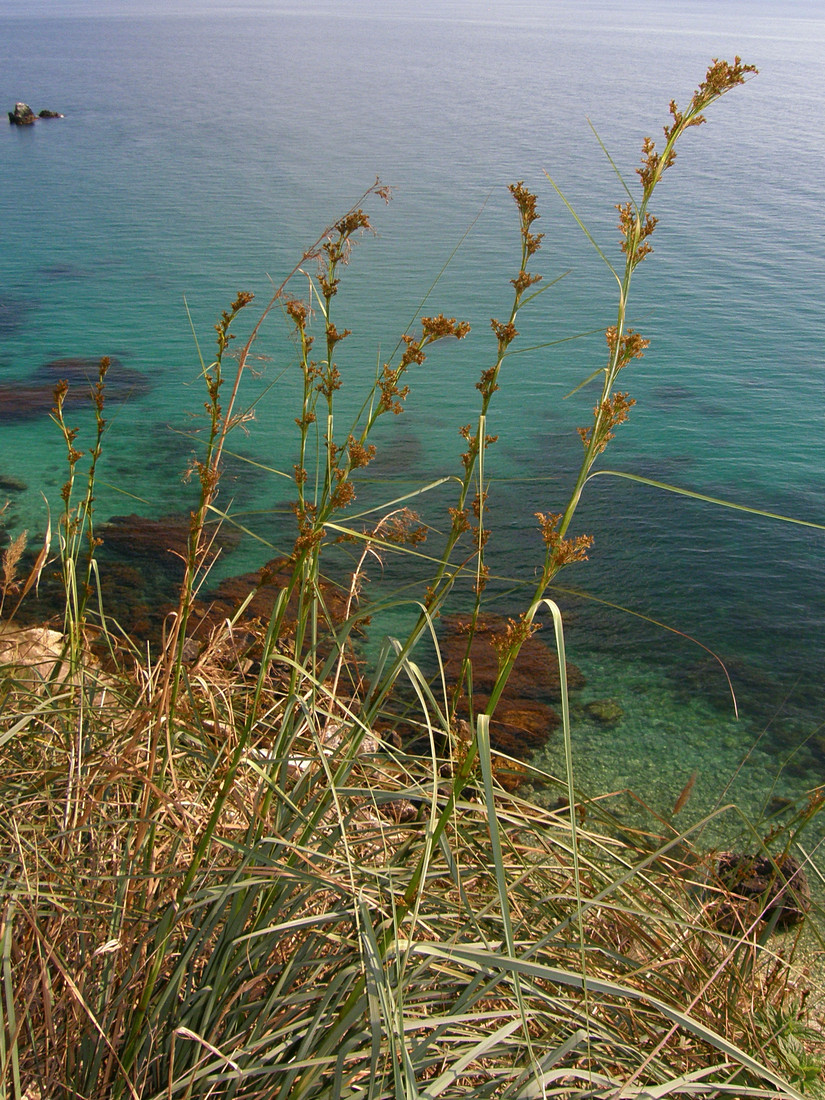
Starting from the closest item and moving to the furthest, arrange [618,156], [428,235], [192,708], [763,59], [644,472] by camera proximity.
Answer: [192,708] → [644,472] → [428,235] → [618,156] → [763,59]

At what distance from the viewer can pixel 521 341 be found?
880 centimetres

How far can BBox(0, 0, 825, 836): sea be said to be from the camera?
186 inches

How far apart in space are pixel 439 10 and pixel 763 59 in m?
36.8

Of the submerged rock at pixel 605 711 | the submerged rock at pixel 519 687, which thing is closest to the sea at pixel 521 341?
the submerged rock at pixel 605 711

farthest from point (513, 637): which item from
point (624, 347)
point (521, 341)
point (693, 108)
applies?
point (521, 341)

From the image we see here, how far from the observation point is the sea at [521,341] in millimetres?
4734

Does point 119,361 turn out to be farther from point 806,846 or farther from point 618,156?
point 618,156

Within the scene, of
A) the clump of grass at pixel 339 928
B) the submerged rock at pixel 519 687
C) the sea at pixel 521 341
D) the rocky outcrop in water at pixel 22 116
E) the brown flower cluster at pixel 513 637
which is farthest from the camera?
the rocky outcrop in water at pixel 22 116

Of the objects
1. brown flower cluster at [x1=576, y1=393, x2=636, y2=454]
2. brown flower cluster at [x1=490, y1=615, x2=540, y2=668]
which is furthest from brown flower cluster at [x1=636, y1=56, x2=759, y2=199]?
brown flower cluster at [x1=490, y1=615, x2=540, y2=668]

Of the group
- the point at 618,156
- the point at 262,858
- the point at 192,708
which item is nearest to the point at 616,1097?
the point at 262,858

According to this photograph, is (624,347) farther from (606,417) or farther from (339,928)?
(339,928)

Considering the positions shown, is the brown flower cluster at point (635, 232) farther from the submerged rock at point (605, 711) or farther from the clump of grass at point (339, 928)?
the submerged rock at point (605, 711)

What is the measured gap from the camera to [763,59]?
91.2ft

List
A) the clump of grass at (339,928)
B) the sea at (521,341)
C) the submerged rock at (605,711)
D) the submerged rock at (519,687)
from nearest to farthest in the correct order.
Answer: the clump of grass at (339,928), the submerged rock at (519,687), the submerged rock at (605,711), the sea at (521,341)
